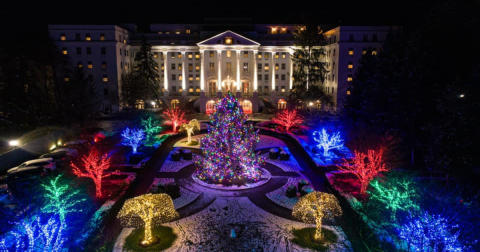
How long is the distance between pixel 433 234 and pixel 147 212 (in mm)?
13449

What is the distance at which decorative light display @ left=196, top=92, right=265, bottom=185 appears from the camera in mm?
25297

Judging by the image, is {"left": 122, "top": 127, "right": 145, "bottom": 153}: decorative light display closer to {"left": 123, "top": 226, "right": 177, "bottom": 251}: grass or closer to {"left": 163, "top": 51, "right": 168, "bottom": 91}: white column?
{"left": 123, "top": 226, "right": 177, "bottom": 251}: grass

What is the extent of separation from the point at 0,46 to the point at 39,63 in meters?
5.58

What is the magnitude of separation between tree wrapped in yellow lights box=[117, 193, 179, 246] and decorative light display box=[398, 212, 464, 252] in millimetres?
11850

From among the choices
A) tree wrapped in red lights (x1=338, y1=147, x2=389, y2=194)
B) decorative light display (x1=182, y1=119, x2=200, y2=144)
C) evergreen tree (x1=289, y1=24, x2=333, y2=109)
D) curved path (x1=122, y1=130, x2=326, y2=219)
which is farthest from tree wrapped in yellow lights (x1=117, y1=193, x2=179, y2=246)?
evergreen tree (x1=289, y1=24, x2=333, y2=109)

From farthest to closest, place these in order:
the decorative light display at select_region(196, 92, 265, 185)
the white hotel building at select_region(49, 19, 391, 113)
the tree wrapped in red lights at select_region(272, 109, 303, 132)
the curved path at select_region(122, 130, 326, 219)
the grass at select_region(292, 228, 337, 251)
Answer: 1. the white hotel building at select_region(49, 19, 391, 113)
2. the tree wrapped in red lights at select_region(272, 109, 303, 132)
3. the decorative light display at select_region(196, 92, 265, 185)
4. the curved path at select_region(122, 130, 326, 219)
5. the grass at select_region(292, 228, 337, 251)

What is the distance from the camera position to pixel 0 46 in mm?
45625

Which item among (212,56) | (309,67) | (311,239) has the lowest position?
(311,239)

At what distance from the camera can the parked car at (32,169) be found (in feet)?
87.0

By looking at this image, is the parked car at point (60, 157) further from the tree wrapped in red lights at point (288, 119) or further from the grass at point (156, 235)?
the tree wrapped in red lights at point (288, 119)

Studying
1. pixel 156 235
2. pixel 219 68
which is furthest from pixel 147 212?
pixel 219 68

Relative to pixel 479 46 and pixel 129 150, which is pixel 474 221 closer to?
pixel 479 46

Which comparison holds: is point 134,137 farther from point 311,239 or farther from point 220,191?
point 311,239

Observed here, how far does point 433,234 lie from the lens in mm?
13117
